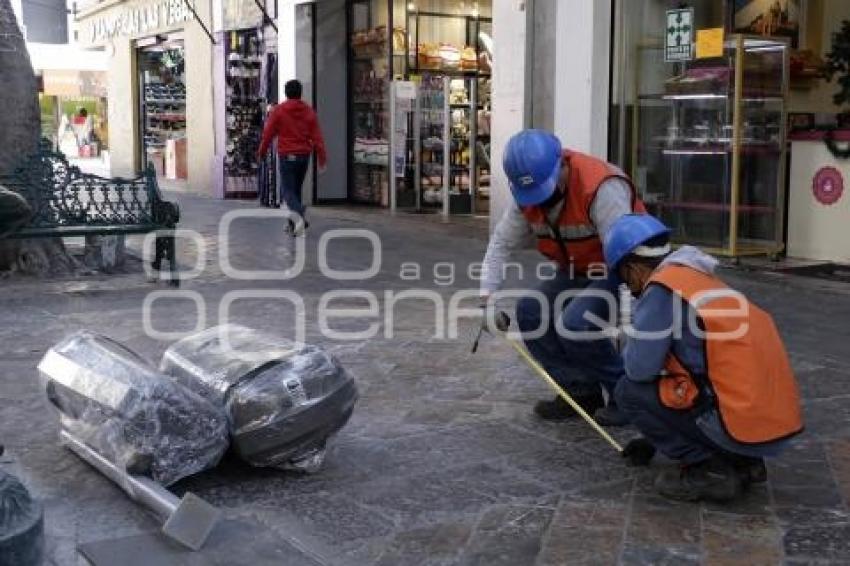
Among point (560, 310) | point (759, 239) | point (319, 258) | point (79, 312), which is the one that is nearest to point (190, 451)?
point (560, 310)

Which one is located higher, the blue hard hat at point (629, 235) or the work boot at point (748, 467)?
the blue hard hat at point (629, 235)

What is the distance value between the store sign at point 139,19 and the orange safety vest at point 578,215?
15.3 metres

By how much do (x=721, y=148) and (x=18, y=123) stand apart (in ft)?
20.0

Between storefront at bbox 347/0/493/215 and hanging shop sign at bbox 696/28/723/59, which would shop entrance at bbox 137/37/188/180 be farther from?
hanging shop sign at bbox 696/28/723/59

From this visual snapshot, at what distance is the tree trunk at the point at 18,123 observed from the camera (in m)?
9.06

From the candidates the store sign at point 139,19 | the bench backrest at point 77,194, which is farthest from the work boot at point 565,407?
the store sign at point 139,19

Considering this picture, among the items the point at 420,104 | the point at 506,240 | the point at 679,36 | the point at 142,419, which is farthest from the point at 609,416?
the point at 420,104

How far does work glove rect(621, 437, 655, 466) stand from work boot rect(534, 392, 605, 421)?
60cm

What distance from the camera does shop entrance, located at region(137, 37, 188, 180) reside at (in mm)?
21359

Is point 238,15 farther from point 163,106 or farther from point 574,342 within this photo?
point 574,342

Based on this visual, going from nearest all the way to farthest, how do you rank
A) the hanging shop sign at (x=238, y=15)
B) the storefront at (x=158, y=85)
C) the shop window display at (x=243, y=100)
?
the hanging shop sign at (x=238, y=15) < the shop window display at (x=243, y=100) < the storefront at (x=158, y=85)

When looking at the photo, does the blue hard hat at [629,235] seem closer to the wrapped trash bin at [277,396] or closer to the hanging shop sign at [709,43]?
the wrapped trash bin at [277,396]

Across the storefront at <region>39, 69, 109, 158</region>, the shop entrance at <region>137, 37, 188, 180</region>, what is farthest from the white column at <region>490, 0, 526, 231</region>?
the storefront at <region>39, 69, 109, 158</region>

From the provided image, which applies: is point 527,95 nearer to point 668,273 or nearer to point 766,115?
point 766,115
